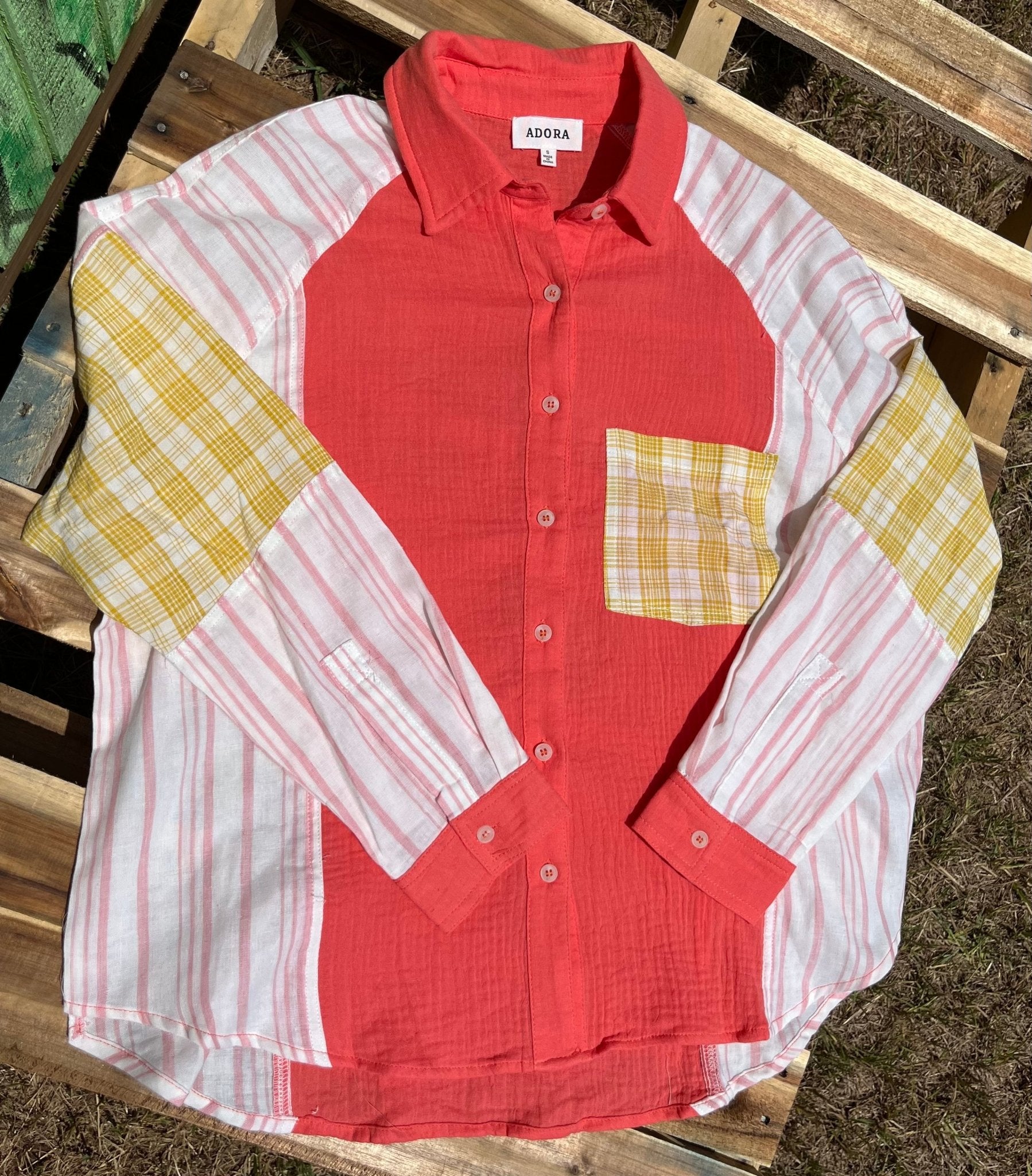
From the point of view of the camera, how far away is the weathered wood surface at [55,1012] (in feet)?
5.80

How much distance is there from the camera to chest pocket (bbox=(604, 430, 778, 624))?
166 centimetres

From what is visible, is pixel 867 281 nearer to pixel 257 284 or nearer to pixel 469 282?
pixel 469 282

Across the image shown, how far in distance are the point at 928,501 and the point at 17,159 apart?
1.75m

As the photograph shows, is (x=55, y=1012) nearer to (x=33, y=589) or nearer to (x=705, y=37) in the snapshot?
(x=33, y=589)

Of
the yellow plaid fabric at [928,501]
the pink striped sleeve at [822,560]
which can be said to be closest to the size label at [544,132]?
the pink striped sleeve at [822,560]

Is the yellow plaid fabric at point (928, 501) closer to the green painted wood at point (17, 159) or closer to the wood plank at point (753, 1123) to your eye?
the wood plank at point (753, 1123)

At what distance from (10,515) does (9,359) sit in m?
0.77

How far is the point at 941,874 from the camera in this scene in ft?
8.73

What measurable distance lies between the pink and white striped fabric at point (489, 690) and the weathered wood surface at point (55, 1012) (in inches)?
8.7

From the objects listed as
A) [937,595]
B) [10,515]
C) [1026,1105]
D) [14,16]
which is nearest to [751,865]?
[937,595]

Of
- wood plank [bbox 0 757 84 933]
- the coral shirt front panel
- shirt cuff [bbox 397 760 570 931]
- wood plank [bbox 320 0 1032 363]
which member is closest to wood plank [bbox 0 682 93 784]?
wood plank [bbox 0 757 84 933]

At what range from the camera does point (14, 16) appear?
5.36 feet

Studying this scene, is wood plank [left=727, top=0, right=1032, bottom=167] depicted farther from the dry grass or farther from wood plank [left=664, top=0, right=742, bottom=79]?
the dry grass

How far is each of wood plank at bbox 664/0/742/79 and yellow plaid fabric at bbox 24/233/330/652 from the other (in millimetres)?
1241
